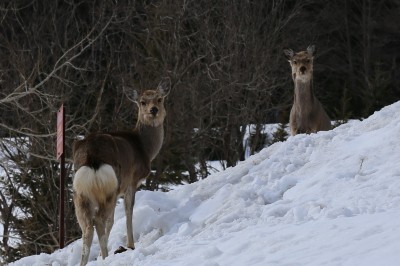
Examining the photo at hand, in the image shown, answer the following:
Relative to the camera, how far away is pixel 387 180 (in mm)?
8414

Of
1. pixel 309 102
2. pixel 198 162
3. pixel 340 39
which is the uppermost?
pixel 340 39

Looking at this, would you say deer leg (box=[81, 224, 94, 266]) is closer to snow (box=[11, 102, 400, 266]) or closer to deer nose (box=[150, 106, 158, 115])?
snow (box=[11, 102, 400, 266])

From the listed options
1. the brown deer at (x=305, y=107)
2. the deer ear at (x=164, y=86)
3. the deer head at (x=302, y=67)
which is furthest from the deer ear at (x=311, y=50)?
the deer ear at (x=164, y=86)

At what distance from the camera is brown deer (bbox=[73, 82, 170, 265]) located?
368 inches

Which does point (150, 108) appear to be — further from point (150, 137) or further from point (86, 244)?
point (86, 244)

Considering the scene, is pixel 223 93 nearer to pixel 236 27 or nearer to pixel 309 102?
pixel 236 27

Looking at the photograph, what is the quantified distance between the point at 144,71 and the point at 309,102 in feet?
24.4

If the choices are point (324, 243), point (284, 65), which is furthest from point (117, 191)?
point (284, 65)

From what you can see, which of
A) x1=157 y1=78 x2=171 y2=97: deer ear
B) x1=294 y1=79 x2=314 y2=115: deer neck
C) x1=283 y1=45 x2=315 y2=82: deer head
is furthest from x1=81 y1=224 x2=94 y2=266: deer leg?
x1=283 y1=45 x2=315 y2=82: deer head

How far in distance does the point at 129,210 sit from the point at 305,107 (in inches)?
176

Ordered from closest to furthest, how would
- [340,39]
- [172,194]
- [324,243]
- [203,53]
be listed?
[324,243], [172,194], [203,53], [340,39]

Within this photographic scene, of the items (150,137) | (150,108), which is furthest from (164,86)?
(150,137)

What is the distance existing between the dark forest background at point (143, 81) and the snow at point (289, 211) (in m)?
6.96

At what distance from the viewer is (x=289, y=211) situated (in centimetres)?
830
